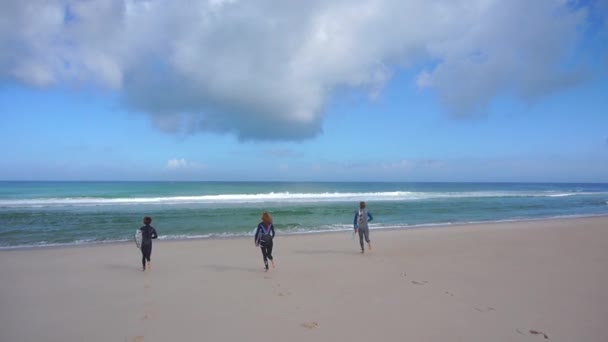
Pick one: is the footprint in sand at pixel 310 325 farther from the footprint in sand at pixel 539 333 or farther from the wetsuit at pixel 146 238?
Answer: the wetsuit at pixel 146 238

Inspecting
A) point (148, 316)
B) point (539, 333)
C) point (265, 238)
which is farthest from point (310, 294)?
point (539, 333)

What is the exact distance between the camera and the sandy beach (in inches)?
207

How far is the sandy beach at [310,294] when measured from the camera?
207 inches

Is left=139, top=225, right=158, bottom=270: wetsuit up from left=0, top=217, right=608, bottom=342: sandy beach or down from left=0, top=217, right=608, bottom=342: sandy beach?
up

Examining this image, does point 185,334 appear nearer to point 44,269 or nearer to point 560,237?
point 44,269

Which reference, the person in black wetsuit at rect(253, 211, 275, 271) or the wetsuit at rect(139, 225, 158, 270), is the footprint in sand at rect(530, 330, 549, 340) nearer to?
the person in black wetsuit at rect(253, 211, 275, 271)

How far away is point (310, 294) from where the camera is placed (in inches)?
272

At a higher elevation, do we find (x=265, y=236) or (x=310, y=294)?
(x=265, y=236)

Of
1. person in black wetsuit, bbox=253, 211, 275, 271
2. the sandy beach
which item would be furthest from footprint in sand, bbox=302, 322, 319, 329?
person in black wetsuit, bbox=253, 211, 275, 271

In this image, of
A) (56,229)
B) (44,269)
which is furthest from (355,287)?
(56,229)

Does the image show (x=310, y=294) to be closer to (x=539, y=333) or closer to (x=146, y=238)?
(x=539, y=333)

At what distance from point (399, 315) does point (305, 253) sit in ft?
19.0

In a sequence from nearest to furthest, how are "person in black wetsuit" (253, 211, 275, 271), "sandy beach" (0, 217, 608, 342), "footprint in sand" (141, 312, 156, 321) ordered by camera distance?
"sandy beach" (0, 217, 608, 342) → "footprint in sand" (141, 312, 156, 321) → "person in black wetsuit" (253, 211, 275, 271)

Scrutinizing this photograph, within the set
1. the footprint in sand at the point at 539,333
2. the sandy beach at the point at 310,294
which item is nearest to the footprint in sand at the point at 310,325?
the sandy beach at the point at 310,294
